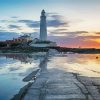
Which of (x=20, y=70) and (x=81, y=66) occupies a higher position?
(x=20, y=70)

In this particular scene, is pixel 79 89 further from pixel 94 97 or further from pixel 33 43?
pixel 33 43

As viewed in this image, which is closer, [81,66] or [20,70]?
[20,70]

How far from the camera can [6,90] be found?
20.8 meters

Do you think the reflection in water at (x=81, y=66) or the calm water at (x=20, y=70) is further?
the reflection in water at (x=81, y=66)

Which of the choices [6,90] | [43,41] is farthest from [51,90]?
[43,41]

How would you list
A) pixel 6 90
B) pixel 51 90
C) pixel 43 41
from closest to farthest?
pixel 51 90, pixel 6 90, pixel 43 41

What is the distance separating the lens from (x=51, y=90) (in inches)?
709

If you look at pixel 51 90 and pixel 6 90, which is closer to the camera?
pixel 51 90

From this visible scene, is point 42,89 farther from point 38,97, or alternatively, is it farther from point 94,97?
point 94,97

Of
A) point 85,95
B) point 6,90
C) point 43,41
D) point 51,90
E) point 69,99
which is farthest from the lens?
point 43,41

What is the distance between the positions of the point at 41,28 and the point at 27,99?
183686 millimetres

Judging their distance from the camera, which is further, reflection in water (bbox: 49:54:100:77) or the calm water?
reflection in water (bbox: 49:54:100:77)

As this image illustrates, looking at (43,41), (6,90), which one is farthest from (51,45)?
(6,90)

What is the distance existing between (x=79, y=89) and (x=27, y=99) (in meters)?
3.87
